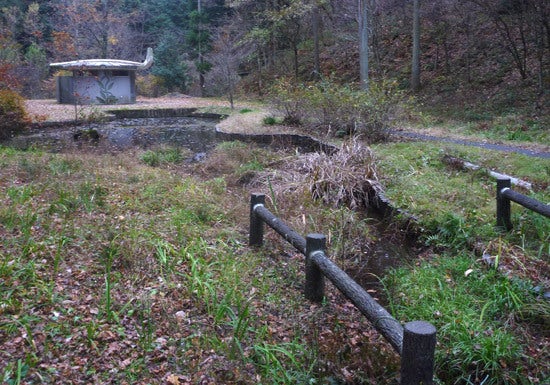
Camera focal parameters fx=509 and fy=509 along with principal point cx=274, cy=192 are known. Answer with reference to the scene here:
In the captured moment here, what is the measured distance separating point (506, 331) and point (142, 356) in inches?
109

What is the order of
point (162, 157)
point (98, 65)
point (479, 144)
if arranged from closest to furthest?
point (162, 157) → point (479, 144) → point (98, 65)

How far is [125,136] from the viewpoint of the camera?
16.9 metres

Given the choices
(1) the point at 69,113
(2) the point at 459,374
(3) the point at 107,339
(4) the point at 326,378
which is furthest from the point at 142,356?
(1) the point at 69,113

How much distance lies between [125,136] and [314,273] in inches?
541

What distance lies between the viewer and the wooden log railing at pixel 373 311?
2.65 metres

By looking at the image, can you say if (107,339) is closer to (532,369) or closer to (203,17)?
(532,369)

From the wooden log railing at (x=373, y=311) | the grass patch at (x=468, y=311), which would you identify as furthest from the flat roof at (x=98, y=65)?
the grass patch at (x=468, y=311)

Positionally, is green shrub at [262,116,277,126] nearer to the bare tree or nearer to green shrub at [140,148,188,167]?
green shrub at [140,148,188,167]

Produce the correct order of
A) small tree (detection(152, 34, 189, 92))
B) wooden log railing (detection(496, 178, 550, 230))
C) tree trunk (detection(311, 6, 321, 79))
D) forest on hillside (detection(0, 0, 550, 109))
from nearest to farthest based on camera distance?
wooden log railing (detection(496, 178, 550, 230)), forest on hillside (detection(0, 0, 550, 109)), tree trunk (detection(311, 6, 321, 79)), small tree (detection(152, 34, 189, 92))

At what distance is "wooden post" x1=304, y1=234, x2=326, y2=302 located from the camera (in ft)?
14.1

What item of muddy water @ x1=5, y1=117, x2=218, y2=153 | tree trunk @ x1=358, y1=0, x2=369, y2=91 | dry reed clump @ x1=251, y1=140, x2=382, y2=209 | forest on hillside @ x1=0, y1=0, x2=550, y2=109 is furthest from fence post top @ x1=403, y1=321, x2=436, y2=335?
tree trunk @ x1=358, y1=0, x2=369, y2=91

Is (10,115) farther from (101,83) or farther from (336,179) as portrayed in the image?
(101,83)

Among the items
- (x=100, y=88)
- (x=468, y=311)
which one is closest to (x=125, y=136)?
(x=100, y=88)

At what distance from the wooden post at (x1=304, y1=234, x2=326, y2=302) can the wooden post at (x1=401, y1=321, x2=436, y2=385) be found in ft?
5.33
